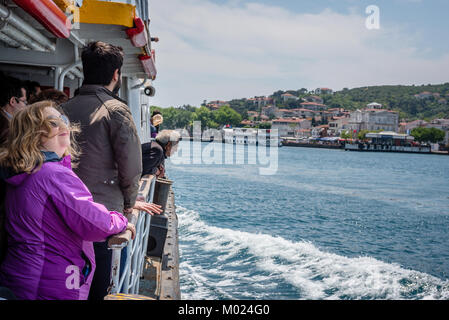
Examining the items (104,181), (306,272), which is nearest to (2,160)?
(104,181)

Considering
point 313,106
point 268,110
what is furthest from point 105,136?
point 313,106

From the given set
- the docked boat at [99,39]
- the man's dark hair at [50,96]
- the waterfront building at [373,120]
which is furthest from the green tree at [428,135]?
the man's dark hair at [50,96]

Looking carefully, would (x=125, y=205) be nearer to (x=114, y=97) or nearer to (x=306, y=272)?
(x=114, y=97)

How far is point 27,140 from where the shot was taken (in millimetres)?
1440

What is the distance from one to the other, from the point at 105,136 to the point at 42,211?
0.77 m

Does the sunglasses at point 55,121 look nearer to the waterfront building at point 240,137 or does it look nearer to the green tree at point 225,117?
the waterfront building at point 240,137

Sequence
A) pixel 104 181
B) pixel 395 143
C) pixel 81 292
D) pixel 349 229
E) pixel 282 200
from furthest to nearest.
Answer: pixel 395 143
pixel 282 200
pixel 349 229
pixel 104 181
pixel 81 292

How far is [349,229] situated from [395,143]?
96.4 m

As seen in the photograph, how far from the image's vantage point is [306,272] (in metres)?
9.56

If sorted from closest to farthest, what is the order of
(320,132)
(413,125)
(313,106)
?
(413,125) < (320,132) < (313,106)

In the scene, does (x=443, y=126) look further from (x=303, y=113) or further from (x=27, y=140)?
(x=27, y=140)

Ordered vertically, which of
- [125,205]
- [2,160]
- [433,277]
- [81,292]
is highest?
[2,160]

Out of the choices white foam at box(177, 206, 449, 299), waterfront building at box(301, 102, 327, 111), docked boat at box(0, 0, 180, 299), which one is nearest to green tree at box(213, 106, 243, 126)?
waterfront building at box(301, 102, 327, 111)

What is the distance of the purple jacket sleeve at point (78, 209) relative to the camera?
1429mm
